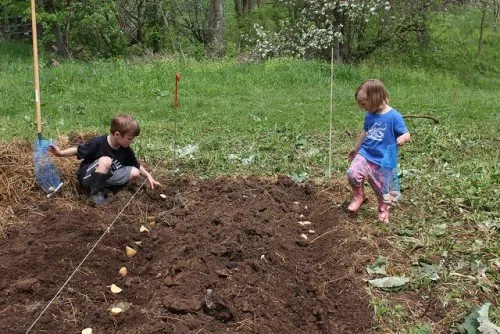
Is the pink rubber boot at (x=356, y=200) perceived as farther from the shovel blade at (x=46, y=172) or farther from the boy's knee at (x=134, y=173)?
the shovel blade at (x=46, y=172)

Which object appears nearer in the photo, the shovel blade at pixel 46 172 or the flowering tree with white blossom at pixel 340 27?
the shovel blade at pixel 46 172

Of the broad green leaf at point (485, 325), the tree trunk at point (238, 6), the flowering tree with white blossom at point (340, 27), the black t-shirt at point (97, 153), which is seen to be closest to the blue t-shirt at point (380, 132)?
the broad green leaf at point (485, 325)

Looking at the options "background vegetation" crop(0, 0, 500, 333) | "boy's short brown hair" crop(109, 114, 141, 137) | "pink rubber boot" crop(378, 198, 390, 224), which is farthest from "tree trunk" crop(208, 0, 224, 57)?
"pink rubber boot" crop(378, 198, 390, 224)

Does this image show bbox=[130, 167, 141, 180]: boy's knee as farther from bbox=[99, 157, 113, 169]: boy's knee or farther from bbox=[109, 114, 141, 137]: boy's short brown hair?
bbox=[109, 114, 141, 137]: boy's short brown hair

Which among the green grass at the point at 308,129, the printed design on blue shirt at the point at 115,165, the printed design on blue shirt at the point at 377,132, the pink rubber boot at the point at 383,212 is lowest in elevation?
the green grass at the point at 308,129

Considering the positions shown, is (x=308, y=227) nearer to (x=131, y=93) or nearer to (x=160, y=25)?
(x=131, y=93)

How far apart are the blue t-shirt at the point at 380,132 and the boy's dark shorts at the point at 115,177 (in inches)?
91.3

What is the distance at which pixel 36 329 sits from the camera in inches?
131

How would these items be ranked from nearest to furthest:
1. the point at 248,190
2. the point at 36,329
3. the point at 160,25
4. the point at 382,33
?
the point at 36,329 → the point at 248,190 → the point at 382,33 → the point at 160,25

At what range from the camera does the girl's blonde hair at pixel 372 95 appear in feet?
16.7

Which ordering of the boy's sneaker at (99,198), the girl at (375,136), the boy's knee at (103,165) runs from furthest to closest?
1. the boy's sneaker at (99,198)
2. the boy's knee at (103,165)
3. the girl at (375,136)

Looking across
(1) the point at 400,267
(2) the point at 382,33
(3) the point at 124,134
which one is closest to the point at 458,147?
(1) the point at 400,267

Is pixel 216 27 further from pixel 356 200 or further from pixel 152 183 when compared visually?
pixel 356 200

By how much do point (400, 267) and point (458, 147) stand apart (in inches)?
159
